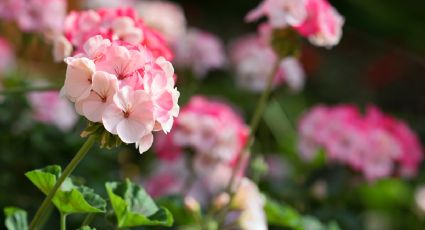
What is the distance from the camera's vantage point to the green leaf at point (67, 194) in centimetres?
84

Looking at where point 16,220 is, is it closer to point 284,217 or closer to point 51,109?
point 284,217

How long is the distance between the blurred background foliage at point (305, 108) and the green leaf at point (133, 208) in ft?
1.13

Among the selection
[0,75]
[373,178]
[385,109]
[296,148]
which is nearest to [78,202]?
[373,178]

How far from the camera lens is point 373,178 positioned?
5.27 ft

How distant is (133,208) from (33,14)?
738 millimetres

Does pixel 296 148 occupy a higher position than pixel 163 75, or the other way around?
pixel 163 75

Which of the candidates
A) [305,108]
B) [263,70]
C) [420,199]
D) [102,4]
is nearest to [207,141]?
[263,70]

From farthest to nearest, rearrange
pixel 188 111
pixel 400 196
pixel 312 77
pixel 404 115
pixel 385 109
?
pixel 312 77 < pixel 385 109 < pixel 404 115 < pixel 400 196 < pixel 188 111

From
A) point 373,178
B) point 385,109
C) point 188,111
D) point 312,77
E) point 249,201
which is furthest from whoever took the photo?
point 312,77

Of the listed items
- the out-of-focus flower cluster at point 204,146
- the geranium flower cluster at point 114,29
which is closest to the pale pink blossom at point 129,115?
the geranium flower cluster at point 114,29

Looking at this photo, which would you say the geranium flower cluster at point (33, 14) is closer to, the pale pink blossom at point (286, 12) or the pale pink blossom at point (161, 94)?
the pale pink blossom at point (286, 12)

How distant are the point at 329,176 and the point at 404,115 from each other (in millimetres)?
924

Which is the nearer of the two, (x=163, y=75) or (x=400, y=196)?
(x=163, y=75)

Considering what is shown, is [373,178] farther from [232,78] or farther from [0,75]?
[232,78]
